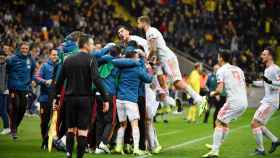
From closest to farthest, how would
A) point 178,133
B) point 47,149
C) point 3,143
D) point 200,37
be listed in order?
point 47,149 < point 3,143 < point 178,133 < point 200,37

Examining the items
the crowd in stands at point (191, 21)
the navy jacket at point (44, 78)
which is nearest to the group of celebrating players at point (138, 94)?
the navy jacket at point (44, 78)

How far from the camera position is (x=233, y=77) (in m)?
14.2

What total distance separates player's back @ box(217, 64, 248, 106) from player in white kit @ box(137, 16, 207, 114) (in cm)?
60

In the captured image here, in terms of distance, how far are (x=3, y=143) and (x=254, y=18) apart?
26.2 metres

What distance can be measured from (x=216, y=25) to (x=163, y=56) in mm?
25596

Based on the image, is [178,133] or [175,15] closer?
[178,133]

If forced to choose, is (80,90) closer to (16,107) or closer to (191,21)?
(16,107)

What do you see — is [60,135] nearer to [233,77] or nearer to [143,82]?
[143,82]

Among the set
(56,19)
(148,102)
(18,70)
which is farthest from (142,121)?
(56,19)

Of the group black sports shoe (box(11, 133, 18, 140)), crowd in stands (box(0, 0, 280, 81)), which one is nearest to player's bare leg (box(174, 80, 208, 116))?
black sports shoe (box(11, 133, 18, 140))

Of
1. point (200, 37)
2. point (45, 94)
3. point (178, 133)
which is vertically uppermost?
point (200, 37)

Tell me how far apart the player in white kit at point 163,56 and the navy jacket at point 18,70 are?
383 cm

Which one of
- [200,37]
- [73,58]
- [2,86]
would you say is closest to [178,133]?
[2,86]

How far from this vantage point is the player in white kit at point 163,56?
14.4 m
